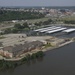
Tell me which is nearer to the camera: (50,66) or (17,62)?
(50,66)

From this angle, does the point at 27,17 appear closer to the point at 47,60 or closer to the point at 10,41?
the point at 10,41

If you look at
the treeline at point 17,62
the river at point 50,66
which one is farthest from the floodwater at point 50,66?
the treeline at point 17,62

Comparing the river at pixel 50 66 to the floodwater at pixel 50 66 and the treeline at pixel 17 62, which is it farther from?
the treeline at pixel 17 62

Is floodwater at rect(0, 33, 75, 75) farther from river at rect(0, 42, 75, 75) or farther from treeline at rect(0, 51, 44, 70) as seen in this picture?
treeline at rect(0, 51, 44, 70)

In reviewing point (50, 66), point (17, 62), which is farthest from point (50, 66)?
point (17, 62)

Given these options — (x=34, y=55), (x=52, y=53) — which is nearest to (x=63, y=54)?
(x=52, y=53)

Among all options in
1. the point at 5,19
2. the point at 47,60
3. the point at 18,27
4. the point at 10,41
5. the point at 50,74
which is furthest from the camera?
the point at 5,19

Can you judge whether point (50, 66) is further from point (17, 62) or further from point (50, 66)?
point (17, 62)

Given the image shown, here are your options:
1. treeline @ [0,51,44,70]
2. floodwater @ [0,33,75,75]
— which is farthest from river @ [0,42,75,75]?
treeline @ [0,51,44,70]
